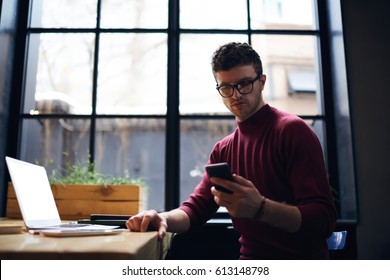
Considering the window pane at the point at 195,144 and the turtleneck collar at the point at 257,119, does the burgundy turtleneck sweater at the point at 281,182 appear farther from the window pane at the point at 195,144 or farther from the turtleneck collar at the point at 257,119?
the window pane at the point at 195,144

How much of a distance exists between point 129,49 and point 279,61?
1.00 meters

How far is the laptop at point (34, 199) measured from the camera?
3.79ft

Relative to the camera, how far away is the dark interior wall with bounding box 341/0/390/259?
1933mm

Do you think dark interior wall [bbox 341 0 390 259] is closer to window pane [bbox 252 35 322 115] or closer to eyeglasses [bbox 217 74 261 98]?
window pane [bbox 252 35 322 115]

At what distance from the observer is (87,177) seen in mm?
2006

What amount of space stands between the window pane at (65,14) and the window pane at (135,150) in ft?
2.36

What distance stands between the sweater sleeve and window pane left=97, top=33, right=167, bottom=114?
120cm

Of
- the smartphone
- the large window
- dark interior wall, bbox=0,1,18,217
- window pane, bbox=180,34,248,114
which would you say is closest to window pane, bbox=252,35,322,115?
the large window

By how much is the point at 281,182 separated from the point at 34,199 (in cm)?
90

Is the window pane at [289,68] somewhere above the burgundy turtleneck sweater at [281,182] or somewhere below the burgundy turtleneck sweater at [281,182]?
Answer: above

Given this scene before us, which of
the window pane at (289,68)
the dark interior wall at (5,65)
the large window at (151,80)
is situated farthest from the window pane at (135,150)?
the window pane at (289,68)

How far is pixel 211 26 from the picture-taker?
7.86ft

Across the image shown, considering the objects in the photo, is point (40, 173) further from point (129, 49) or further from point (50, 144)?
point (129, 49)

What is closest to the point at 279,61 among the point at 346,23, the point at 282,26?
the point at 282,26
